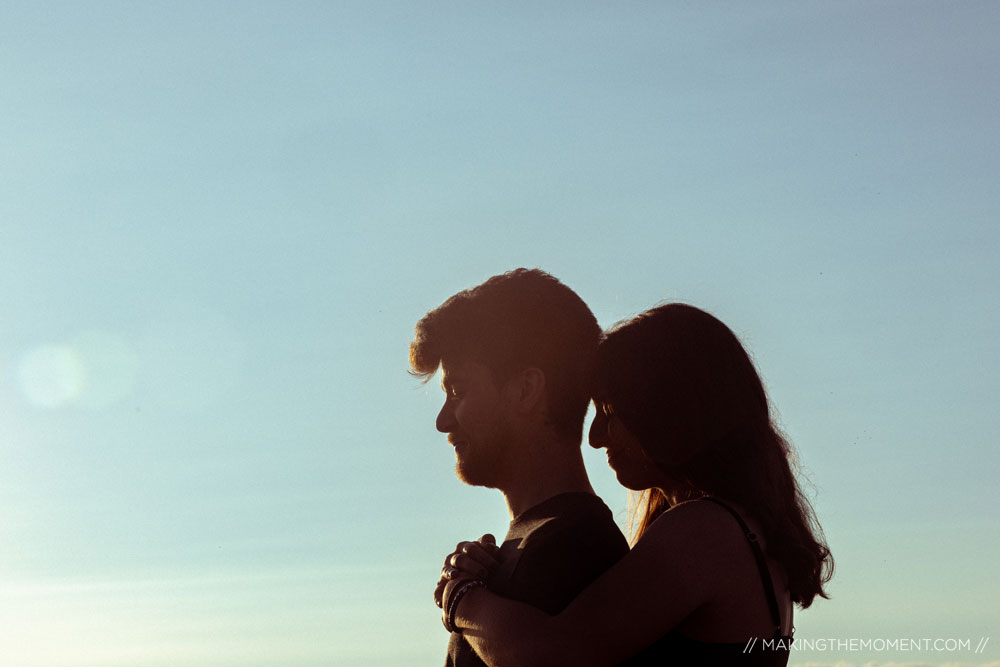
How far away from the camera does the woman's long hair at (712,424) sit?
21.1 ft

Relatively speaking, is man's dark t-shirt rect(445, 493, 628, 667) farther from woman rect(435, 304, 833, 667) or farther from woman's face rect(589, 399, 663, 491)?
woman's face rect(589, 399, 663, 491)

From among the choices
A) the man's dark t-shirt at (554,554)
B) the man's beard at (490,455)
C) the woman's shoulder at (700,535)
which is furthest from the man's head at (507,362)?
the woman's shoulder at (700,535)

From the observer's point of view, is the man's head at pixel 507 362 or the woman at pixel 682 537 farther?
the man's head at pixel 507 362

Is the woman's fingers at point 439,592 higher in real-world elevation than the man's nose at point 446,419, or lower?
lower

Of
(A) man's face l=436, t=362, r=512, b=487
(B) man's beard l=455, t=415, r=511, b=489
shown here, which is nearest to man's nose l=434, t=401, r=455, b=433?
(A) man's face l=436, t=362, r=512, b=487

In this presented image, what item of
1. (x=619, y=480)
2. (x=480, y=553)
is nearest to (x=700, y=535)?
(x=619, y=480)

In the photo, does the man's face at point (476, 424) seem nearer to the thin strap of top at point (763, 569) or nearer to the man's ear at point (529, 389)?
the man's ear at point (529, 389)

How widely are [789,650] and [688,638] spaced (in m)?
0.76

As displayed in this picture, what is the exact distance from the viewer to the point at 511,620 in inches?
245

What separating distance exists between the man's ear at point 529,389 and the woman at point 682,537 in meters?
0.39

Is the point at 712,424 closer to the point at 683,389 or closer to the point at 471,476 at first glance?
the point at 683,389

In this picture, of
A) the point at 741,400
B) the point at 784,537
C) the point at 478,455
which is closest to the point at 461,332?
the point at 478,455

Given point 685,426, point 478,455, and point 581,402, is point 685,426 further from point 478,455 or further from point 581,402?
point 478,455

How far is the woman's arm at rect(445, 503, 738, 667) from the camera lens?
5.86 meters
